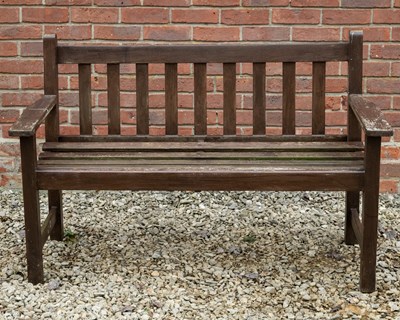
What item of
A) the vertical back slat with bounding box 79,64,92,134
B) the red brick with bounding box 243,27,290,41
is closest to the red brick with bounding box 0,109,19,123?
the vertical back slat with bounding box 79,64,92,134

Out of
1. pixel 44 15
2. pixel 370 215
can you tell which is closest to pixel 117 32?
pixel 44 15

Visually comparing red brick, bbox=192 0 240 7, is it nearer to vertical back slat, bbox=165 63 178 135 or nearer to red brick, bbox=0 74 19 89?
vertical back slat, bbox=165 63 178 135

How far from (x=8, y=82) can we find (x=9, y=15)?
0.37 meters

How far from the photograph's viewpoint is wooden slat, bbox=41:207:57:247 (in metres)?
3.22

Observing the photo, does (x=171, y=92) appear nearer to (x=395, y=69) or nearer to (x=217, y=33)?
(x=217, y=33)

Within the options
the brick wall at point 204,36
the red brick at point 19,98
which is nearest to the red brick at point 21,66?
the brick wall at point 204,36

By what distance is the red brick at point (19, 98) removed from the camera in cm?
431

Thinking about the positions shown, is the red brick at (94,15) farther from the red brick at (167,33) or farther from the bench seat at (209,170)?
the bench seat at (209,170)

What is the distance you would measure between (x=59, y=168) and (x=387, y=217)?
190 cm

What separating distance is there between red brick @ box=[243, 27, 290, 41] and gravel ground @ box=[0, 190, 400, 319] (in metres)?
0.91

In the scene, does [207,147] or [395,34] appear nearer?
[207,147]

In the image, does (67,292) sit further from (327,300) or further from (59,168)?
(327,300)

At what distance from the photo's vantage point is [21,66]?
427cm

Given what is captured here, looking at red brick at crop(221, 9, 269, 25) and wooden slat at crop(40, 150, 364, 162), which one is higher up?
red brick at crop(221, 9, 269, 25)
